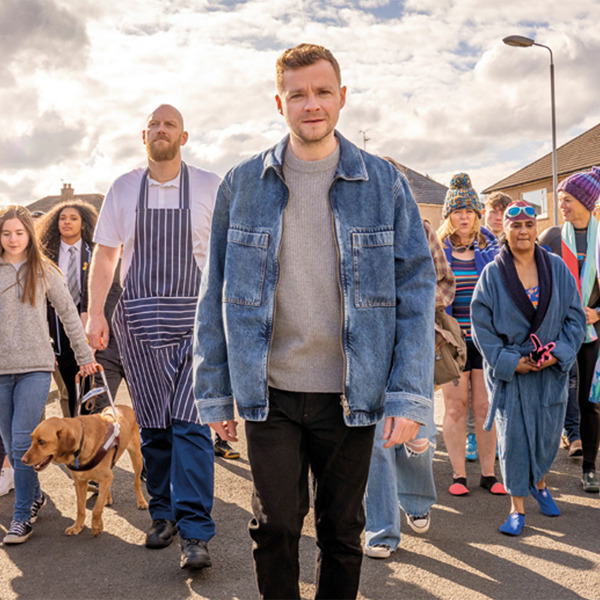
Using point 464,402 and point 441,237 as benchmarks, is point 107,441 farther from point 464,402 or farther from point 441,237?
point 441,237

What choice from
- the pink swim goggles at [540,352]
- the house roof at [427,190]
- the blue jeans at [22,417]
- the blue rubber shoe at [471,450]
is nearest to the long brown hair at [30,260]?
the blue jeans at [22,417]

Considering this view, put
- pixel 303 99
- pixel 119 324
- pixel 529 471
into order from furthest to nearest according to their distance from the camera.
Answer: pixel 529 471, pixel 119 324, pixel 303 99

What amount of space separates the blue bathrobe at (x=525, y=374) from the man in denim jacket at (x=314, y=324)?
2455mm

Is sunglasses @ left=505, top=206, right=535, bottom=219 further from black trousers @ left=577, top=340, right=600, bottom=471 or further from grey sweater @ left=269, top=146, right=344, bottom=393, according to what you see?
grey sweater @ left=269, top=146, right=344, bottom=393

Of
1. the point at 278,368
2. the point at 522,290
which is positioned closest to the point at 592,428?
the point at 522,290

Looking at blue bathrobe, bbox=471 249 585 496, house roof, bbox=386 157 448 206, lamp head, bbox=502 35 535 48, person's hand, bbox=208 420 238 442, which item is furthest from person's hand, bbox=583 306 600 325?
house roof, bbox=386 157 448 206

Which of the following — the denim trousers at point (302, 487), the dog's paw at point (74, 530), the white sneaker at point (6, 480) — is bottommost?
the dog's paw at point (74, 530)

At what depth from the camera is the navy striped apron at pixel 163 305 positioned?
4270 mm

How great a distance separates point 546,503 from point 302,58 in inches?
147

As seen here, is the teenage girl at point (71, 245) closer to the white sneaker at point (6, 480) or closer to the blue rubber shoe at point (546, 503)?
the white sneaker at point (6, 480)

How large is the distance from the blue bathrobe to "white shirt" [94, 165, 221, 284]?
2.05 meters

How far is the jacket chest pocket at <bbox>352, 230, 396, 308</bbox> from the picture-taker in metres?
2.58

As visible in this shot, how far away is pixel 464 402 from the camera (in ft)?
18.8

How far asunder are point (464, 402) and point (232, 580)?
8.30ft
